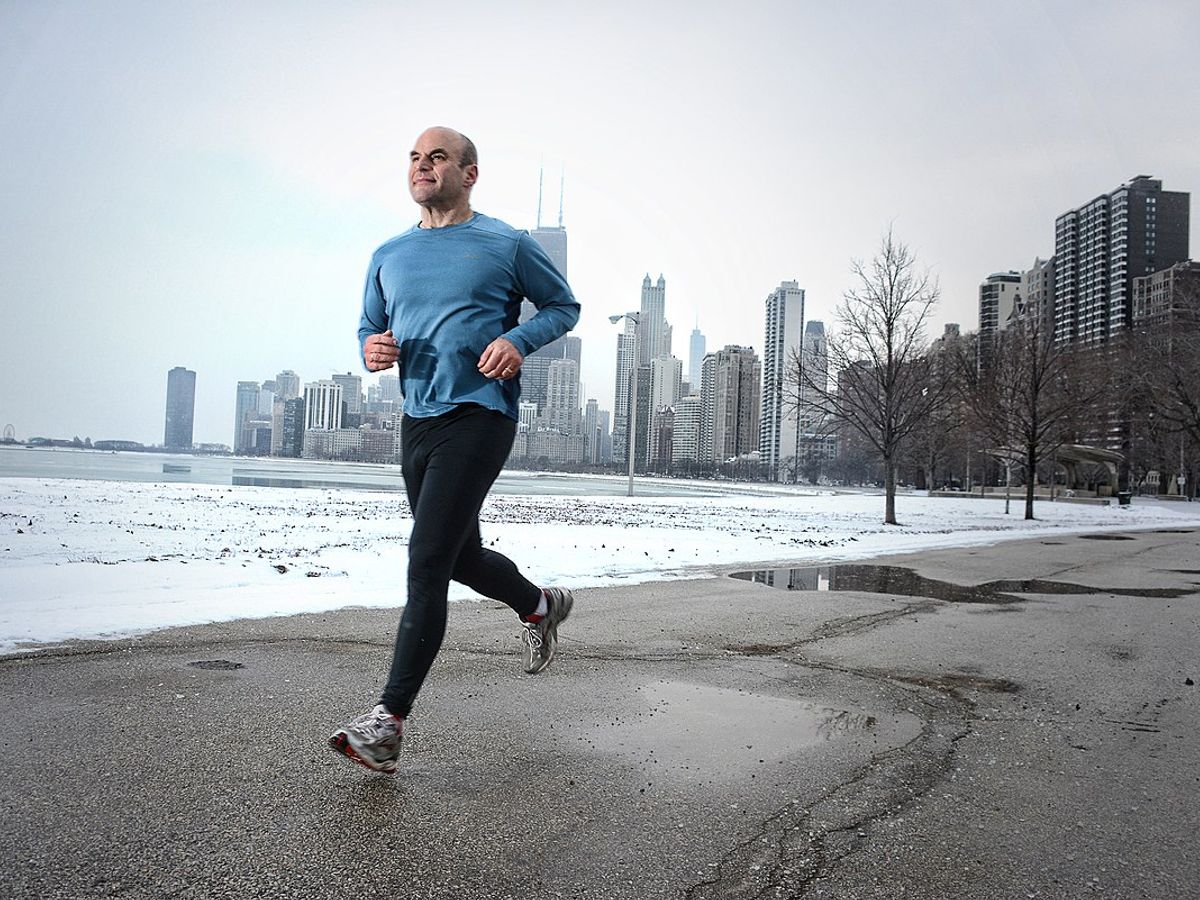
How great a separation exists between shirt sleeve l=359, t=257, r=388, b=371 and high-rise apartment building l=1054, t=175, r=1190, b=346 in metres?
73.8

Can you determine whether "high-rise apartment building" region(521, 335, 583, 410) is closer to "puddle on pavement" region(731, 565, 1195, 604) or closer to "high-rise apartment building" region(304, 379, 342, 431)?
"high-rise apartment building" region(304, 379, 342, 431)

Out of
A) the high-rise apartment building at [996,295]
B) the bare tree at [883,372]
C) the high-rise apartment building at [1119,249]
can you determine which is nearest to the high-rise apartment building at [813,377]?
the bare tree at [883,372]

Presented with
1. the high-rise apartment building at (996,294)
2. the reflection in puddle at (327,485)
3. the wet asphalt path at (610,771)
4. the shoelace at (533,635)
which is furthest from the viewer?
the high-rise apartment building at (996,294)

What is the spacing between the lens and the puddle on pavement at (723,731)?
2.76 m

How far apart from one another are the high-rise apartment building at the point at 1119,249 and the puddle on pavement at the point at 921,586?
66.7 meters

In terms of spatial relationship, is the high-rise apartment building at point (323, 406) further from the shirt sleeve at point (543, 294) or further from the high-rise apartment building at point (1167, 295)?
the shirt sleeve at point (543, 294)

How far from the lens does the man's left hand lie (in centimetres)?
273

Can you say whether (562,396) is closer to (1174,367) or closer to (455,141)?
(1174,367)

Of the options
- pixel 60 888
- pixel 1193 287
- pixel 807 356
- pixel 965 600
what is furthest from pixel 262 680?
pixel 1193 287

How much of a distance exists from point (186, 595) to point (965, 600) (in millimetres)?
6234

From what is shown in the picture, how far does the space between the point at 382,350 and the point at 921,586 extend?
22.1ft

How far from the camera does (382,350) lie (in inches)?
114

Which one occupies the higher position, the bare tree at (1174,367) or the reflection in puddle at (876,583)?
the bare tree at (1174,367)

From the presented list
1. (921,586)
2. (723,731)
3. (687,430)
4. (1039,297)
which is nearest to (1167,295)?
(1039,297)
